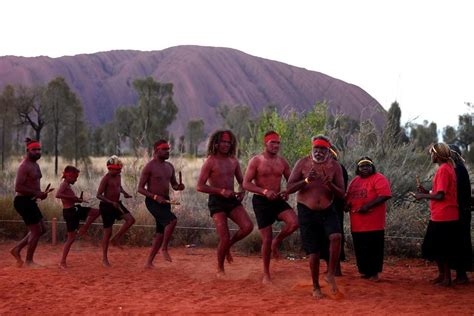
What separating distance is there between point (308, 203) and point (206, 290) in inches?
64.1

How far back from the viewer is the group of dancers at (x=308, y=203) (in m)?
6.80

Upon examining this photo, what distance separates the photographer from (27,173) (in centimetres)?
861

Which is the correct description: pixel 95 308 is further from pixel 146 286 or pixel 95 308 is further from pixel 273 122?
pixel 273 122

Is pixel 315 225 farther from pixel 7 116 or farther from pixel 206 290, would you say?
pixel 7 116

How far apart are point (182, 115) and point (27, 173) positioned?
290 ft

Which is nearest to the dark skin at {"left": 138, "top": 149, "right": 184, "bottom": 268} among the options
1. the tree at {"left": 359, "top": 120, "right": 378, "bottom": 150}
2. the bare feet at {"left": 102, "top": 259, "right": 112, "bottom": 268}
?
the bare feet at {"left": 102, "top": 259, "right": 112, "bottom": 268}

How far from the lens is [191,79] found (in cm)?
10438

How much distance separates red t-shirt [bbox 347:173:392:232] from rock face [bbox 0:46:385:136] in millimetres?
84016

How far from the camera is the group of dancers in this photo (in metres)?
6.80

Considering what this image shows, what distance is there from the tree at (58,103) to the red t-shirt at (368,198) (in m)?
22.9

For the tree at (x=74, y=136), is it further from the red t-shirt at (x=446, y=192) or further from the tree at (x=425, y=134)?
the red t-shirt at (x=446, y=192)

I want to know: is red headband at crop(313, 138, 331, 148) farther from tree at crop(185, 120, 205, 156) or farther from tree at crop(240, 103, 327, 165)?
tree at crop(185, 120, 205, 156)

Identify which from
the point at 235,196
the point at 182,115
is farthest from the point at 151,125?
the point at 182,115

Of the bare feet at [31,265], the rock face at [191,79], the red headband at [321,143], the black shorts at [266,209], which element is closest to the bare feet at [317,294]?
the black shorts at [266,209]
